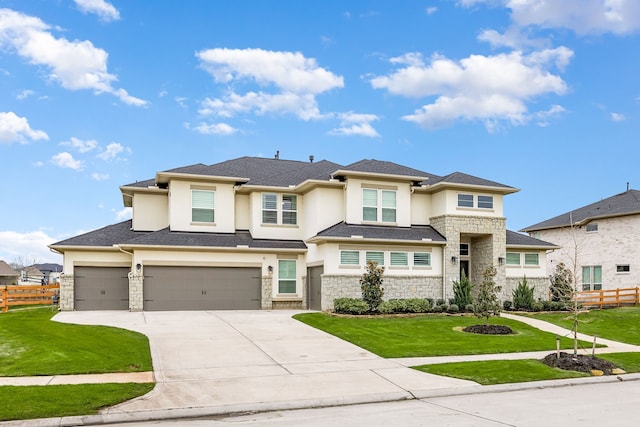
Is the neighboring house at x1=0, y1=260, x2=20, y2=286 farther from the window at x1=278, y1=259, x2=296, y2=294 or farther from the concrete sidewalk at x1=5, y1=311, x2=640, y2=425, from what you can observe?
the concrete sidewalk at x1=5, y1=311, x2=640, y2=425

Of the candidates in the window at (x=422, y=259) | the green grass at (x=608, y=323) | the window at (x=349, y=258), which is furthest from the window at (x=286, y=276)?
the green grass at (x=608, y=323)

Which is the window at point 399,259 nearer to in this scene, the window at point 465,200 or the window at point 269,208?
the window at point 465,200

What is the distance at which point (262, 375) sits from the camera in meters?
13.5

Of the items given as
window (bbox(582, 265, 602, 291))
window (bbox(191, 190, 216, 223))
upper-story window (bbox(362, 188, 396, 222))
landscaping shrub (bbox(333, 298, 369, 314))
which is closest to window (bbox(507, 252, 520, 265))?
upper-story window (bbox(362, 188, 396, 222))

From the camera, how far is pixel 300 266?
29250mm

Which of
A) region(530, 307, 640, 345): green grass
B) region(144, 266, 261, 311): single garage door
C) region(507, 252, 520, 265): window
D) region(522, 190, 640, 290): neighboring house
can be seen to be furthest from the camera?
region(522, 190, 640, 290): neighboring house

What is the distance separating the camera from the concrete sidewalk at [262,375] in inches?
425

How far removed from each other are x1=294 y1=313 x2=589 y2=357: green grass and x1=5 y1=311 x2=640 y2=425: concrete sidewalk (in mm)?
668

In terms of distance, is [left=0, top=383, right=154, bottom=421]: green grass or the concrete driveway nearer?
[left=0, top=383, right=154, bottom=421]: green grass

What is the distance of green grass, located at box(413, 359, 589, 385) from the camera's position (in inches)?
527

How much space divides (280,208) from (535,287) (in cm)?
1402

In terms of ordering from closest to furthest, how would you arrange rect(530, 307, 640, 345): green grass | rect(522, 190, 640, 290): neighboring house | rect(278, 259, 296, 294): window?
1. rect(530, 307, 640, 345): green grass
2. rect(278, 259, 296, 294): window
3. rect(522, 190, 640, 290): neighboring house

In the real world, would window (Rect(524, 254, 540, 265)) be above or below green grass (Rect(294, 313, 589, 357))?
above

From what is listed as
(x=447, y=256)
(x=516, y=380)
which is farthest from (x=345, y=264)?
(x=516, y=380)
